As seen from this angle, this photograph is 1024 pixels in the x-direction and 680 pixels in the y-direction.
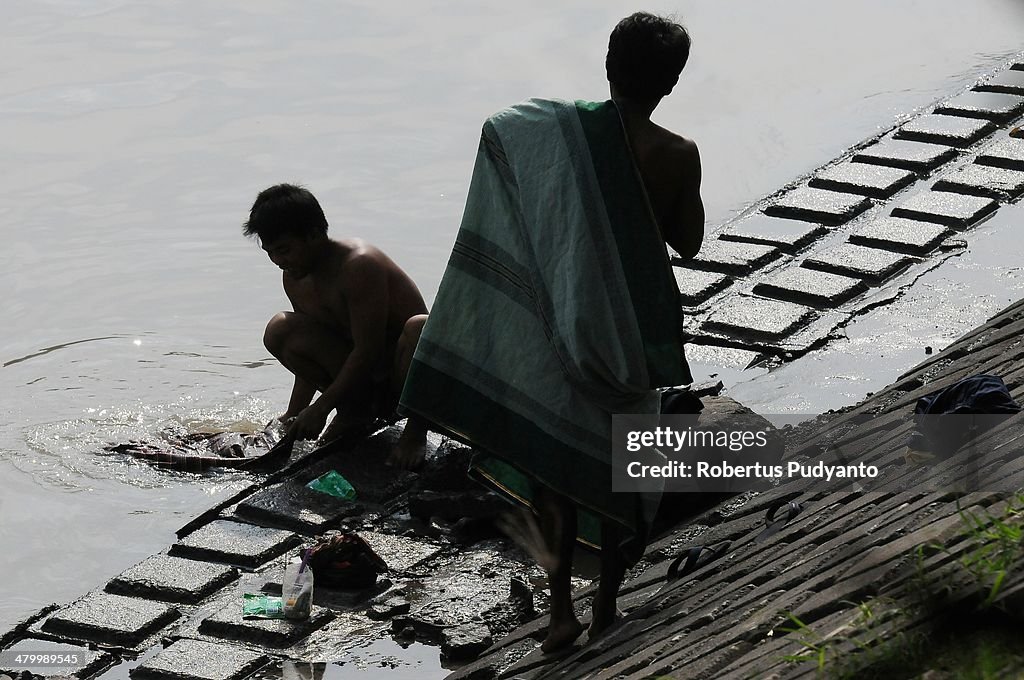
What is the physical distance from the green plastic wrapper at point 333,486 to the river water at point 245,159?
1.53ft

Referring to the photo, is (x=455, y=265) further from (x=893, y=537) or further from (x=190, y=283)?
(x=190, y=283)

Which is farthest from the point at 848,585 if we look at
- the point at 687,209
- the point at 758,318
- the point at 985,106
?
the point at 985,106

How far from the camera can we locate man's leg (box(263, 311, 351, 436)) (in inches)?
248

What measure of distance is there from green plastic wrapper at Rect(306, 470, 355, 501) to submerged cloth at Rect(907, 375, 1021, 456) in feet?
7.16

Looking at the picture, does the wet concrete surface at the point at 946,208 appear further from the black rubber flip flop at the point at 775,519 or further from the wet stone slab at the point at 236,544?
the wet stone slab at the point at 236,544

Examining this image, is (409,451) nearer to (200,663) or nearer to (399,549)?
(399,549)

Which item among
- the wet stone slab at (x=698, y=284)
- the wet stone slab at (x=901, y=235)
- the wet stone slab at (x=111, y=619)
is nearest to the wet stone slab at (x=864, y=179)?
the wet stone slab at (x=901, y=235)

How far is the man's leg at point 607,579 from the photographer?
13.9 ft

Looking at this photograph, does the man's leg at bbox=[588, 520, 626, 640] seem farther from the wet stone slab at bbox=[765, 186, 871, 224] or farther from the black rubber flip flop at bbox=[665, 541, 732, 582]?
the wet stone slab at bbox=[765, 186, 871, 224]

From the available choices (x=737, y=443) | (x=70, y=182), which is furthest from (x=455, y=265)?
(x=70, y=182)

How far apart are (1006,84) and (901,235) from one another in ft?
9.61

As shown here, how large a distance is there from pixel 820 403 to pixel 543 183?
107 inches

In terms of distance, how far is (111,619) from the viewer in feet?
16.5

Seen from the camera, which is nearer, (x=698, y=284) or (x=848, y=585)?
(x=848, y=585)
